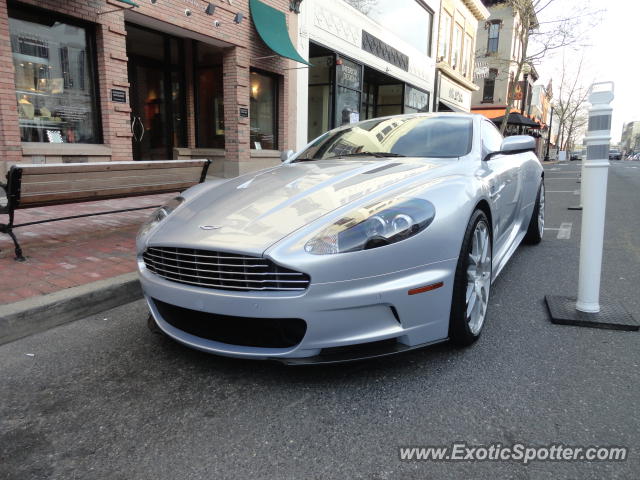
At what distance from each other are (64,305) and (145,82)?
9492 millimetres

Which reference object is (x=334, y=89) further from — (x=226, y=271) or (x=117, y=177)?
(x=226, y=271)

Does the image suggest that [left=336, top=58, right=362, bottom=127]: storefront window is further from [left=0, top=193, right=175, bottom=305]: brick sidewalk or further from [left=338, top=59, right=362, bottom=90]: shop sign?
[left=0, top=193, right=175, bottom=305]: brick sidewalk

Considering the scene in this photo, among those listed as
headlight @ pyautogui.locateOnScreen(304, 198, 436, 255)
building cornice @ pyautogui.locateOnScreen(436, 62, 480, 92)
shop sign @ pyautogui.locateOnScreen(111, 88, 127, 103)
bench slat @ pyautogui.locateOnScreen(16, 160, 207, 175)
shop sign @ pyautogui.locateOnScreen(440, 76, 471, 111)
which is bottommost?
headlight @ pyautogui.locateOnScreen(304, 198, 436, 255)

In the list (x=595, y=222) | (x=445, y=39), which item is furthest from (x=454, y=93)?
(x=595, y=222)

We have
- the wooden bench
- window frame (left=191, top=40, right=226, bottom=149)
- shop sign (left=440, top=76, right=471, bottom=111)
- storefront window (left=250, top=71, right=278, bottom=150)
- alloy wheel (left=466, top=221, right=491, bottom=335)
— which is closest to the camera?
alloy wheel (left=466, top=221, right=491, bottom=335)

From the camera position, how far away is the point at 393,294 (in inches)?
80.2

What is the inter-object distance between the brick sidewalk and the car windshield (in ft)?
6.23

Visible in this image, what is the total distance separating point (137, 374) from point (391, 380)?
127 centimetres

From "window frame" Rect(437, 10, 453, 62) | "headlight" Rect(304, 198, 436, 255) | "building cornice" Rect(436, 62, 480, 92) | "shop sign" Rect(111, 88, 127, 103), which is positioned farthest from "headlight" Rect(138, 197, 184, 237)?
"window frame" Rect(437, 10, 453, 62)

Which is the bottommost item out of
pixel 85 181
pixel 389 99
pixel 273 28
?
pixel 85 181

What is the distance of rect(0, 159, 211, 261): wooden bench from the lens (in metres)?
3.87

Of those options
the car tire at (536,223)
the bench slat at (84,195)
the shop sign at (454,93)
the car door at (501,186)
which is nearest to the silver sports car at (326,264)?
the car door at (501,186)

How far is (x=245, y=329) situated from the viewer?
6.97 feet

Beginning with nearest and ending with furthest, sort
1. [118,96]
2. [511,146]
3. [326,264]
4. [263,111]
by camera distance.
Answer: [326,264], [511,146], [118,96], [263,111]
